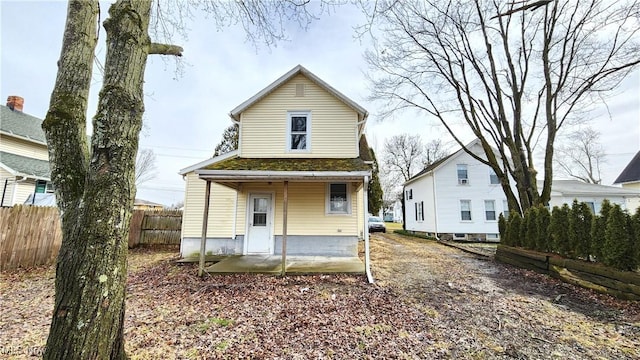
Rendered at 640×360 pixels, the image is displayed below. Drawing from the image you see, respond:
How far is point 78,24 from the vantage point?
2.82 m

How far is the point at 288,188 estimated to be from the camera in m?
9.98

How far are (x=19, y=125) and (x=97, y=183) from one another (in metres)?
20.6

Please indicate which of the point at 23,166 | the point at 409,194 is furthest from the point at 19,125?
the point at 409,194

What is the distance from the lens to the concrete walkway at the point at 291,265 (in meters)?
7.63

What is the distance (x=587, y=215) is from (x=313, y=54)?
8689mm

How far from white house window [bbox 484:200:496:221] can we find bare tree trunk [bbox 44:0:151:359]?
20926 millimetres

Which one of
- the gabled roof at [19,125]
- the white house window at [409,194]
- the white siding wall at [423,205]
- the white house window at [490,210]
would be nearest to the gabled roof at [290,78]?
the white siding wall at [423,205]

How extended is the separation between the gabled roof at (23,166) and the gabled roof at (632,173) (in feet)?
146

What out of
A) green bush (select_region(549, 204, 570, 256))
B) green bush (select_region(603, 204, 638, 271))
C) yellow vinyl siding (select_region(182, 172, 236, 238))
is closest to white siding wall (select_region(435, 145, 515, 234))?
green bush (select_region(549, 204, 570, 256))

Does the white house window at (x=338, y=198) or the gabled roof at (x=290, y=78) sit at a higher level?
the gabled roof at (x=290, y=78)

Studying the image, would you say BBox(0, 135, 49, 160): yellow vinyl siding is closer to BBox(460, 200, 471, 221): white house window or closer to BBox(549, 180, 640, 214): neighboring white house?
BBox(460, 200, 471, 221): white house window

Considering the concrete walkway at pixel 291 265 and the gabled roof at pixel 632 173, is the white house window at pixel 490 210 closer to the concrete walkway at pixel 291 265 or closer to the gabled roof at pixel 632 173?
Result: the concrete walkway at pixel 291 265

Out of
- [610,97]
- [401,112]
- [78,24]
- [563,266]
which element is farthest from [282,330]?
[610,97]

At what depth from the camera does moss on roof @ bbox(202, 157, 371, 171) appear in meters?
8.30
